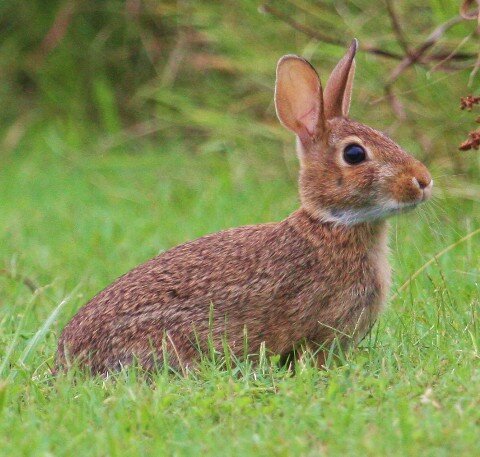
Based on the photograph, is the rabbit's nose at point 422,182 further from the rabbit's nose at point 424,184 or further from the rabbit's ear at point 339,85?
the rabbit's ear at point 339,85

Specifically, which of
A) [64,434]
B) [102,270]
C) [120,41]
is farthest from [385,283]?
[120,41]

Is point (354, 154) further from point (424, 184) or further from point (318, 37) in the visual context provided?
point (318, 37)

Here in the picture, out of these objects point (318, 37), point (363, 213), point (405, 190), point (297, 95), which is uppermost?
point (318, 37)

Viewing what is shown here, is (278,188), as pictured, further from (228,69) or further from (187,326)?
(187,326)

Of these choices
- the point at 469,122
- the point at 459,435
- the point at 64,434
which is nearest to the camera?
the point at 459,435

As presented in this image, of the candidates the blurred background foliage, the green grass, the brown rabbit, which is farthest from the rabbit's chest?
the blurred background foliage

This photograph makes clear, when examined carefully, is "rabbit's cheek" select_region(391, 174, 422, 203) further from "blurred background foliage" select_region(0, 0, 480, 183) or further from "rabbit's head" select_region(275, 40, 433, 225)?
"blurred background foliage" select_region(0, 0, 480, 183)

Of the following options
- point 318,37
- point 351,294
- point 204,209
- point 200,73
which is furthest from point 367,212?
point 200,73
